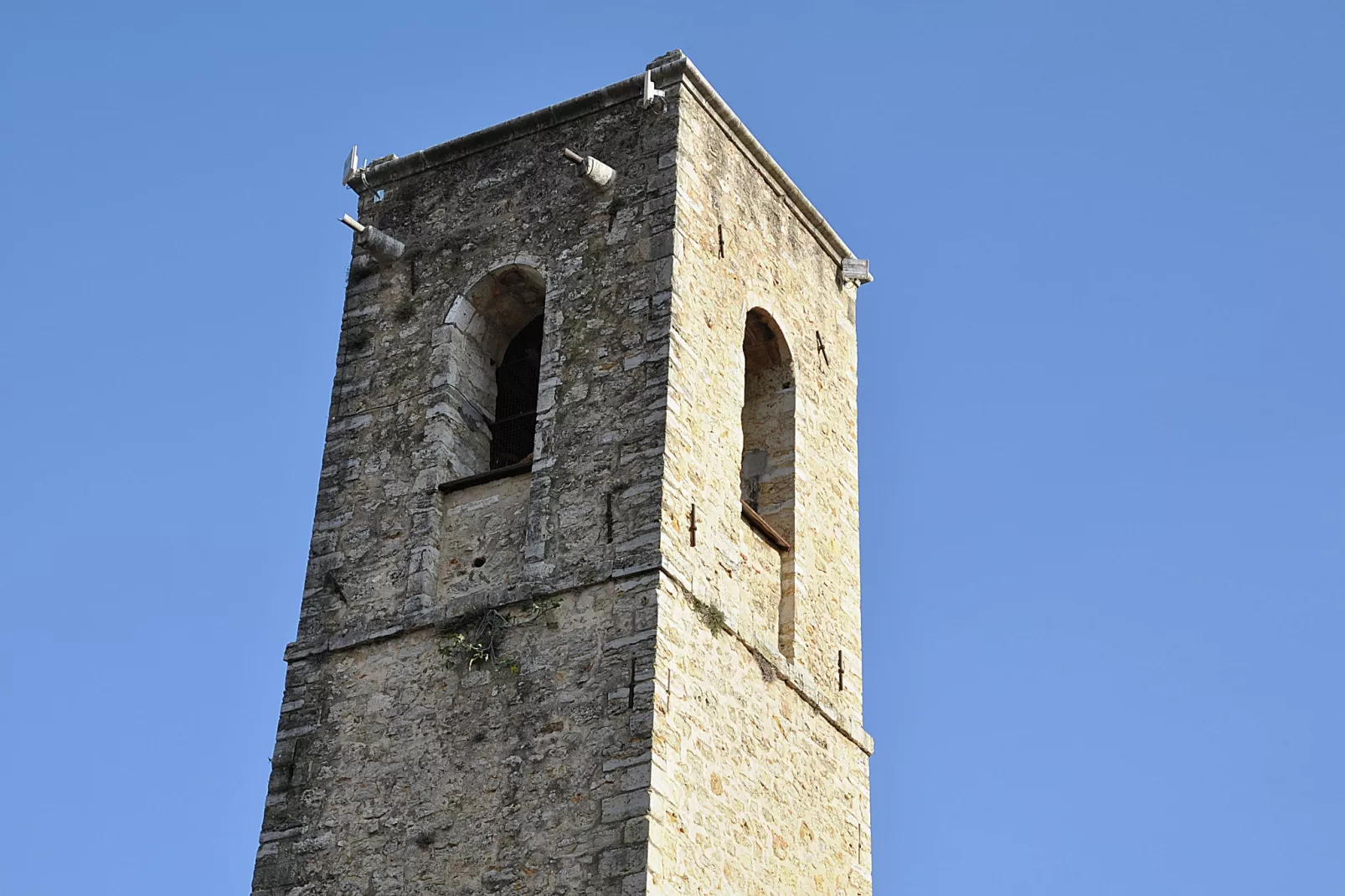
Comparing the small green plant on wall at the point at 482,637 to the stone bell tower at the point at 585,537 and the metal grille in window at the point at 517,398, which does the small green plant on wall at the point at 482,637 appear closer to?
the stone bell tower at the point at 585,537

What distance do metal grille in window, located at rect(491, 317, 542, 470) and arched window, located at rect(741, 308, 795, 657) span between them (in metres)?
1.63

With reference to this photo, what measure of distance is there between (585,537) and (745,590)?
1427 mm

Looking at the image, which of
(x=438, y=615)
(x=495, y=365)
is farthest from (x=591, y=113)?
(x=438, y=615)

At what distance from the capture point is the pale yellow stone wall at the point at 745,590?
13680mm

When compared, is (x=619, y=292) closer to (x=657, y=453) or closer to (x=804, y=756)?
(x=657, y=453)

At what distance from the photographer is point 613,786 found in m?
13.1

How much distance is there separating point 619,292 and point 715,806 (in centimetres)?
391

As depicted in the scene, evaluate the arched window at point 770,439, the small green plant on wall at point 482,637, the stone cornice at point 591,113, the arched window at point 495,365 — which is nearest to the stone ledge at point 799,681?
the arched window at point 770,439

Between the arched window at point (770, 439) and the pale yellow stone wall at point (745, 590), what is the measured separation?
6cm

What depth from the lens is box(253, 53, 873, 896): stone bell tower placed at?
13508 millimetres

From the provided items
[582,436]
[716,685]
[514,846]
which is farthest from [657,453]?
[514,846]

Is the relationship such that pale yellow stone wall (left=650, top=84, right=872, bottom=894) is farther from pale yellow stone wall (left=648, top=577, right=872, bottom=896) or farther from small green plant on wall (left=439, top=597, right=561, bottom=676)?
small green plant on wall (left=439, top=597, right=561, bottom=676)

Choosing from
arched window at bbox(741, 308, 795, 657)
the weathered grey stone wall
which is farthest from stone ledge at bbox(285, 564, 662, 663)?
arched window at bbox(741, 308, 795, 657)

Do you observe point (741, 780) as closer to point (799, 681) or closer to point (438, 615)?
point (799, 681)
